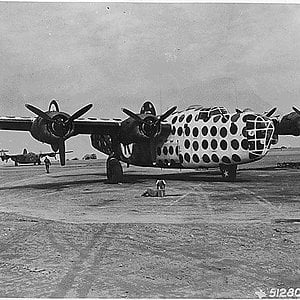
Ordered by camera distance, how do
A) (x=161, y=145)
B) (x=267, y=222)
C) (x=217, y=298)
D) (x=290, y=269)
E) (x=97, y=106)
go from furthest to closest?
1. (x=161, y=145)
2. (x=97, y=106)
3. (x=267, y=222)
4. (x=290, y=269)
5. (x=217, y=298)

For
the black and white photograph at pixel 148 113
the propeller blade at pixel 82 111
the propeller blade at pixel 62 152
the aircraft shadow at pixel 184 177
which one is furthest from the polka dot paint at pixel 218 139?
the propeller blade at pixel 62 152

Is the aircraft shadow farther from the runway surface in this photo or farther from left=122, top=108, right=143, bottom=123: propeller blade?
the runway surface

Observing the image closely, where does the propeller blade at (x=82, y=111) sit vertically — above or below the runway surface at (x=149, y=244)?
above

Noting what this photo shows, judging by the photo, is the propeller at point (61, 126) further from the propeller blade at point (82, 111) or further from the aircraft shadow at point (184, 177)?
the aircraft shadow at point (184, 177)

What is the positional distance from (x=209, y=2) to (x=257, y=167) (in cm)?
874

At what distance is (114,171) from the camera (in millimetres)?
13172

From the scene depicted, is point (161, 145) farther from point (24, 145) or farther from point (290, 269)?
point (290, 269)

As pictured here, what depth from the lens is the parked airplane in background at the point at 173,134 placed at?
1090cm

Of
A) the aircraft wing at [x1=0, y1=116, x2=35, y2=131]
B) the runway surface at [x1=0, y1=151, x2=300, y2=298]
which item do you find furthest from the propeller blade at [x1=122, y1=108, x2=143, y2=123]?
the aircraft wing at [x1=0, y1=116, x2=35, y2=131]

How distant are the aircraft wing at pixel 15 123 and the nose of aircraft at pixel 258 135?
564 cm

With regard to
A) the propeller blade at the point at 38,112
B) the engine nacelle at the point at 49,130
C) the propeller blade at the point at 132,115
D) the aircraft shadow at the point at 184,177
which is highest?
the propeller blade at the point at 38,112

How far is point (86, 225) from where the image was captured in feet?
24.5

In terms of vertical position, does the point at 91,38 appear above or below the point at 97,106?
above

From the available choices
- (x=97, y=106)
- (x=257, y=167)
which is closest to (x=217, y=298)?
(x=97, y=106)
